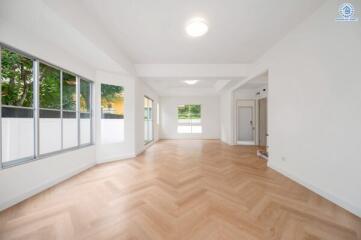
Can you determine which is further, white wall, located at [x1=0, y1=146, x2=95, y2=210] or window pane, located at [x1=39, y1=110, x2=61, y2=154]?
window pane, located at [x1=39, y1=110, x2=61, y2=154]

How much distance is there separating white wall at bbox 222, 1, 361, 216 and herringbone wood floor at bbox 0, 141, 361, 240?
332mm

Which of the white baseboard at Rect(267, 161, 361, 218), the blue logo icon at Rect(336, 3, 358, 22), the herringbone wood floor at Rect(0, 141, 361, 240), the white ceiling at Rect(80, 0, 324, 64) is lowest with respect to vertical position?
the herringbone wood floor at Rect(0, 141, 361, 240)

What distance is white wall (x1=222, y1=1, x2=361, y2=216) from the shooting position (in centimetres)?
187

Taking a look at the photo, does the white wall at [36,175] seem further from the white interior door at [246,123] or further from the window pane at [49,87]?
the white interior door at [246,123]

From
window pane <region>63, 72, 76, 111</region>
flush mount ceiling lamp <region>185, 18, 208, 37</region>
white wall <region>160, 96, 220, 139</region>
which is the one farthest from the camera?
white wall <region>160, 96, 220, 139</region>

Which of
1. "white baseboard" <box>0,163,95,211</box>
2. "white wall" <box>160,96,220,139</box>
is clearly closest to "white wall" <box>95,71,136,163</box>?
"white baseboard" <box>0,163,95,211</box>

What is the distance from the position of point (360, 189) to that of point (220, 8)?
3.23 meters

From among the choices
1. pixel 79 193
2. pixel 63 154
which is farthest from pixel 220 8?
pixel 63 154

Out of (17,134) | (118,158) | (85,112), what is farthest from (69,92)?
(118,158)

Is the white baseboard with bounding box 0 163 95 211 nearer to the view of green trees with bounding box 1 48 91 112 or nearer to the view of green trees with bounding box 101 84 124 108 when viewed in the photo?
the view of green trees with bounding box 1 48 91 112

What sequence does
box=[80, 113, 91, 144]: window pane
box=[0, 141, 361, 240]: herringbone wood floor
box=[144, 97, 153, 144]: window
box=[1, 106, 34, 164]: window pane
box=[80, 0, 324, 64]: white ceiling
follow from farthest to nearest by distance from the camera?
1. box=[144, 97, 153, 144]: window
2. box=[80, 113, 91, 144]: window pane
3. box=[80, 0, 324, 64]: white ceiling
4. box=[1, 106, 34, 164]: window pane
5. box=[0, 141, 361, 240]: herringbone wood floor

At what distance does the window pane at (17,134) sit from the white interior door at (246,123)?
287 inches

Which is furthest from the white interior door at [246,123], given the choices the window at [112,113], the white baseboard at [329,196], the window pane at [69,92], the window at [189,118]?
the window pane at [69,92]

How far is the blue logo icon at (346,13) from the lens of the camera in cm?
188
